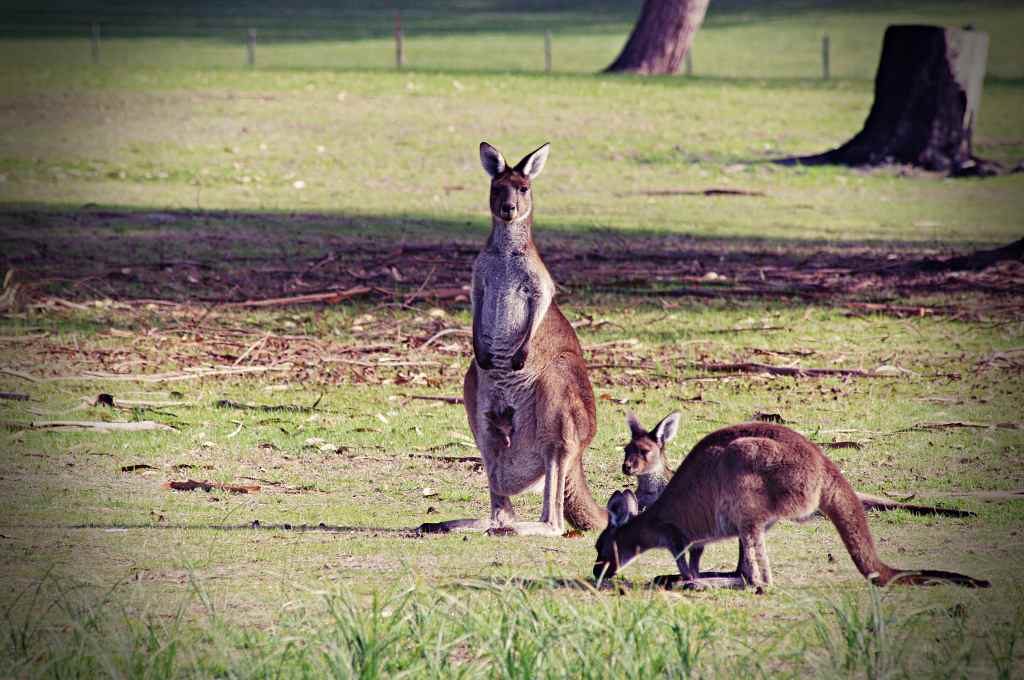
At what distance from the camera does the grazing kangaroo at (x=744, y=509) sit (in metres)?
5.69

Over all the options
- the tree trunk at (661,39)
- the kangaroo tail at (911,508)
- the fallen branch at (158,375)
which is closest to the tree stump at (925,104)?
the tree trunk at (661,39)

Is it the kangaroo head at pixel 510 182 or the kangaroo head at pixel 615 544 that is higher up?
the kangaroo head at pixel 510 182

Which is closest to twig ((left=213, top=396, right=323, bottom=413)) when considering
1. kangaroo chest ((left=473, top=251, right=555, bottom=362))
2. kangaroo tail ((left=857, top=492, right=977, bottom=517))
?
kangaroo chest ((left=473, top=251, right=555, bottom=362))

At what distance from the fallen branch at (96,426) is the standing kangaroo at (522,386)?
256 cm

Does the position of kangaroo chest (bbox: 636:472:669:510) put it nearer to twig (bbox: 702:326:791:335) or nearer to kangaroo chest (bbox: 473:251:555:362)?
kangaroo chest (bbox: 473:251:555:362)

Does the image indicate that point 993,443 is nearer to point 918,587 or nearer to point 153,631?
point 918,587

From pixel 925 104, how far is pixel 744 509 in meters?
16.6

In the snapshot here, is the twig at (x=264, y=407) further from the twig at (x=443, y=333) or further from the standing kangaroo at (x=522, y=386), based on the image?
the standing kangaroo at (x=522, y=386)

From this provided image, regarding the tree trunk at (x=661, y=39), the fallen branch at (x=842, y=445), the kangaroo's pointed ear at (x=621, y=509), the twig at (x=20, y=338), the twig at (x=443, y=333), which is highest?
the tree trunk at (x=661, y=39)

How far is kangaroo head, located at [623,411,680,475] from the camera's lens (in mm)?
6586

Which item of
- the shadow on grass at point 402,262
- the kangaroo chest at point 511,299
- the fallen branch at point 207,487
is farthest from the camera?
the shadow on grass at point 402,262

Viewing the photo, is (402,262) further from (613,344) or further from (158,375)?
(158,375)

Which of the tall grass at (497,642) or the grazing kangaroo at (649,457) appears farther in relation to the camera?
the grazing kangaroo at (649,457)

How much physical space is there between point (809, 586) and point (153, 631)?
239 cm
